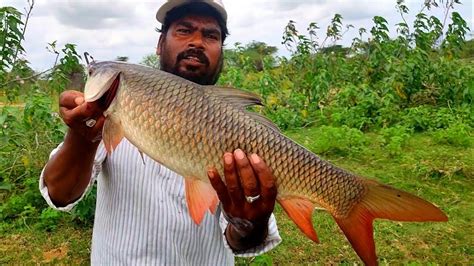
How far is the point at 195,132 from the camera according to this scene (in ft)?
4.71

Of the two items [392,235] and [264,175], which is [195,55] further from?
[392,235]

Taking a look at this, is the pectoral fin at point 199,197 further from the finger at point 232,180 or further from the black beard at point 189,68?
the black beard at point 189,68

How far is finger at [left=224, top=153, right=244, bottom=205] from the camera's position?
1.41 metres

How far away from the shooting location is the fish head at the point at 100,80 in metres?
1.41

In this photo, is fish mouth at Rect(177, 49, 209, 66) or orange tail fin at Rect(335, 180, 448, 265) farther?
fish mouth at Rect(177, 49, 209, 66)

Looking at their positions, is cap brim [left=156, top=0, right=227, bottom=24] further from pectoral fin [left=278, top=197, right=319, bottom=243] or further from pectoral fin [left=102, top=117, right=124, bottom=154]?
pectoral fin [left=278, top=197, right=319, bottom=243]

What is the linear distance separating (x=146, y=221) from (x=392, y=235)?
2329 mm

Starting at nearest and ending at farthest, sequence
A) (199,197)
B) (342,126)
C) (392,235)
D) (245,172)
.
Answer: (245,172) → (199,197) → (392,235) → (342,126)

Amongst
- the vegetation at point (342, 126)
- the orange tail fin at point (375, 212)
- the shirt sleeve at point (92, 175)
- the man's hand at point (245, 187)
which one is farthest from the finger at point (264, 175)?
the vegetation at point (342, 126)

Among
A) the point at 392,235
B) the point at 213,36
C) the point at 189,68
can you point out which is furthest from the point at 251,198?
the point at 392,235

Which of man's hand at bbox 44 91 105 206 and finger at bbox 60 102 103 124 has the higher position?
finger at bbox 60 102 103 124

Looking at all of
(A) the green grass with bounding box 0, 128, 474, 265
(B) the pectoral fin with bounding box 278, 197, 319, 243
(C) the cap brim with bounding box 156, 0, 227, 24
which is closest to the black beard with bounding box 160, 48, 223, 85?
(C) the cap brim with bounding box 156, 0, 227, 24

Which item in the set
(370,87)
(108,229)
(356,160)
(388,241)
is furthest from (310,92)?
(108,229)

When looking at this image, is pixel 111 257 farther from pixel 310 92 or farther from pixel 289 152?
pixel 310 92
